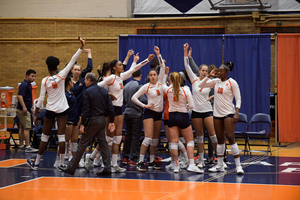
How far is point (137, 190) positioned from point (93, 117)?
139 cm

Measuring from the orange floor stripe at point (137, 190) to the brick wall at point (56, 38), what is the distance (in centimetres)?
839

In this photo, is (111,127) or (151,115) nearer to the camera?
(111,127)

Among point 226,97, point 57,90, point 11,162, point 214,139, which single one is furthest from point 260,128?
point 11,162

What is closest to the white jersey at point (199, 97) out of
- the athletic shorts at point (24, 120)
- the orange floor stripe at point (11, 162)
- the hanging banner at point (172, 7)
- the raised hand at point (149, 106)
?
the raised hand at point (149, 106)

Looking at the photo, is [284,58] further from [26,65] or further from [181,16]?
[26,65]

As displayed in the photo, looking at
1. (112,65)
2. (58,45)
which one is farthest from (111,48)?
(112,65)

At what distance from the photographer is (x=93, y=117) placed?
18.9 feet

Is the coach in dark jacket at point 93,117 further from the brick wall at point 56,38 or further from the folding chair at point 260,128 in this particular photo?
the brick wall at point 56,38

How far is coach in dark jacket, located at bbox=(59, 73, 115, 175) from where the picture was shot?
18.8 ft

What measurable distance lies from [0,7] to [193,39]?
770 centimetres

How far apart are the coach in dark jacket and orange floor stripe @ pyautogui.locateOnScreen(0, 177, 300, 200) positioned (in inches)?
17.1

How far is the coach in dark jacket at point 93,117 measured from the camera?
5.74 metres

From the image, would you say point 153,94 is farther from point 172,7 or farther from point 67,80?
point 172,7

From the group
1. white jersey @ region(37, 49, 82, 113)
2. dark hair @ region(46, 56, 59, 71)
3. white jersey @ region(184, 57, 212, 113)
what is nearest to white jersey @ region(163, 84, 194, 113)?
white jersey @ region(184, 57, 212, 113)
